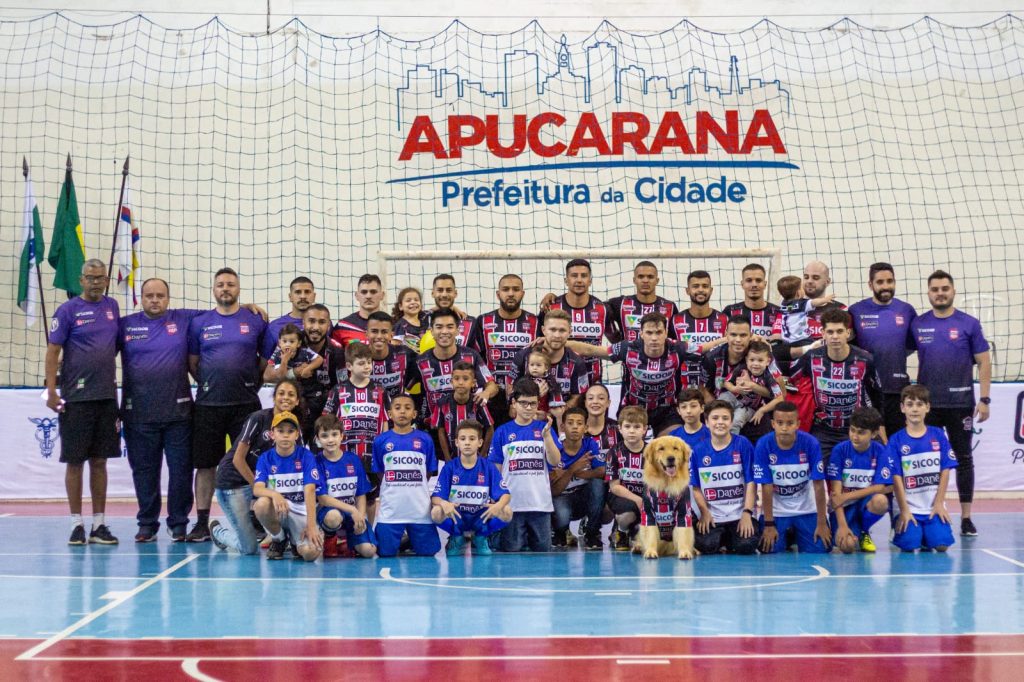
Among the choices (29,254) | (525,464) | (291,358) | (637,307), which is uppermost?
(29,254)

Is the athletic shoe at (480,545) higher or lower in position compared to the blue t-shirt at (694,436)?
lower

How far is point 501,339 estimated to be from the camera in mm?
8305

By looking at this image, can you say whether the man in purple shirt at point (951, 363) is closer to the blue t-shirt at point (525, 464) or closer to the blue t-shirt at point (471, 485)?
the blue t-shirt at point (525, 464)

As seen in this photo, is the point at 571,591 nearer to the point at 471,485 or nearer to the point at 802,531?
the point at 471,485

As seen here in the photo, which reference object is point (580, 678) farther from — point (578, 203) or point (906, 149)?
point (906, 149)

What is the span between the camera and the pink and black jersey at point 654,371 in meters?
7.98

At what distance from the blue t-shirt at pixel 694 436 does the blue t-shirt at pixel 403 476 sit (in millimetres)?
1712

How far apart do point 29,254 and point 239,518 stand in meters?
7.27

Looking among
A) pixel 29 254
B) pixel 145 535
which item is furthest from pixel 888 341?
pixel 29 254

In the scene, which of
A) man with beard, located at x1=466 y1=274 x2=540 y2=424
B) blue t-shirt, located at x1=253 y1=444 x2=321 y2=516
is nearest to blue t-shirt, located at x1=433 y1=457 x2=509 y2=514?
man with beard, located at x1=466 y1=274 x2=540 y2=424

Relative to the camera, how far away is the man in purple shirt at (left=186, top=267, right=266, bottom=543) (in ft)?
26.8

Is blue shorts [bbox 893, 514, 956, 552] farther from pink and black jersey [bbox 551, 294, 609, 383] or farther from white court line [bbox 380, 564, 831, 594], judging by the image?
pink and black jersey [bbox 551, 294, 609, 383]

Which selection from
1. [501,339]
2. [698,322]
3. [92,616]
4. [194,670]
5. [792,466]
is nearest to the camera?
[194,670]

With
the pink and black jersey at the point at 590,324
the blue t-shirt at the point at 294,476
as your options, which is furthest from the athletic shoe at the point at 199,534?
the pink and black jersey at the point at 590,324
